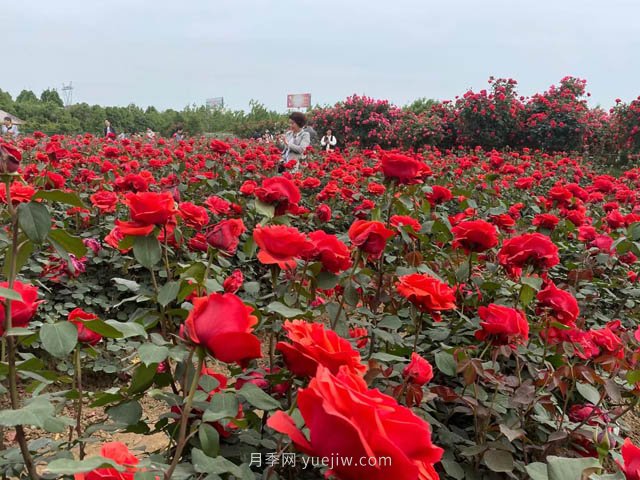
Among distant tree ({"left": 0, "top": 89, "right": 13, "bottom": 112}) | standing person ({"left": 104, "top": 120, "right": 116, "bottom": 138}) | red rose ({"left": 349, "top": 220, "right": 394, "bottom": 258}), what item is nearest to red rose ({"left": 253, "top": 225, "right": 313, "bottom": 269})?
red rose ({"left": 349, "top": 220, "right": 394, "bottom": 258})

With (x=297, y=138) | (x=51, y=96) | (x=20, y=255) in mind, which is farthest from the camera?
(x=51, y=96)

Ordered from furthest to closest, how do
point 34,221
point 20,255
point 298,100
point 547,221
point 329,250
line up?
1. point 298,100
2. point 547,221
3. point 329,250
4. point 20,255
5. point 34,221

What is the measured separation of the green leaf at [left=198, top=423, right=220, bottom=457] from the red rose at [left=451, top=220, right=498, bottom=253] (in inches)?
35.1

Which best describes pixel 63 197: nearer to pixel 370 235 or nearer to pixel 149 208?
pixel 149 208

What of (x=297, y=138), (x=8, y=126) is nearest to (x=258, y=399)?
(x=297, y=138)

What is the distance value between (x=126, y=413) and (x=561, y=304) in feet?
3.35

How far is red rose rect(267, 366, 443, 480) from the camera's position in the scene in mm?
438

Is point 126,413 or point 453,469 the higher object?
point 126,413

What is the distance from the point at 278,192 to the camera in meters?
1.37

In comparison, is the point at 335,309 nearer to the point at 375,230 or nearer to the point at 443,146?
the point at 375,230

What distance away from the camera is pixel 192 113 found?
26125 millimetres

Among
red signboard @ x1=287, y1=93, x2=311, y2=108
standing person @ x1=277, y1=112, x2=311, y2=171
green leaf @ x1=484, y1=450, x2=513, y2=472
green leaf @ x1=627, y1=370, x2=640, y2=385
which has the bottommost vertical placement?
green leaf @ x1=484, y1=450, x2=513, y2=472

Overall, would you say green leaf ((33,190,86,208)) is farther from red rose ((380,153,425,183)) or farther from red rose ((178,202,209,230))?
red rose ((380,153,425,183))

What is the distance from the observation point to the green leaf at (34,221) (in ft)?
2.52
